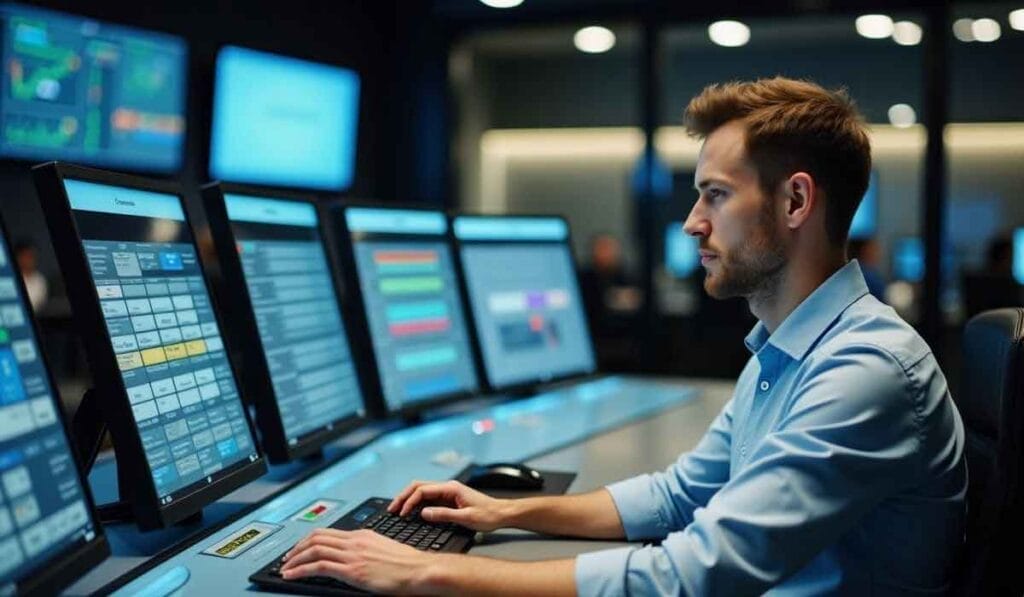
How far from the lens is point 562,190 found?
9.17 metres

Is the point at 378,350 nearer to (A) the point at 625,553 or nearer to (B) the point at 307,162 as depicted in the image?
(A) the point at 625,553

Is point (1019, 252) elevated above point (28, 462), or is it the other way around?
point (28, 462)

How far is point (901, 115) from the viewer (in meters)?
7.87

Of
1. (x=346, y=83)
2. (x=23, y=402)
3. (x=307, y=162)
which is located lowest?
(x=23, y=402)

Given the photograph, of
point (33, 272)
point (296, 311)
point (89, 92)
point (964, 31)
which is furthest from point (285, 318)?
point (964, 31)

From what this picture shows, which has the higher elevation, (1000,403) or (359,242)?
(359,242)

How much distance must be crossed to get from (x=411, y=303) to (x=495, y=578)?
1148mm

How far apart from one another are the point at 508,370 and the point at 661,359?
2827mm

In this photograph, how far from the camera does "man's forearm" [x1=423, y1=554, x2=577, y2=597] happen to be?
3.48 feet

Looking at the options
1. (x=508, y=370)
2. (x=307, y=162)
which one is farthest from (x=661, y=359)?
(x=508, y=370)

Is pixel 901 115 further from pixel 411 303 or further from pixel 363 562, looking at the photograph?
pixel 363 562

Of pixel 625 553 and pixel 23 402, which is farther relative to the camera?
pixel 625 553

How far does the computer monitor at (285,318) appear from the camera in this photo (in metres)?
1.58

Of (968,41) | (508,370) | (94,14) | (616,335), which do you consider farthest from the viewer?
(968,41)
